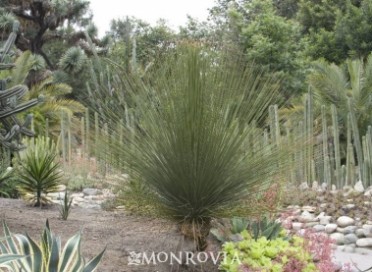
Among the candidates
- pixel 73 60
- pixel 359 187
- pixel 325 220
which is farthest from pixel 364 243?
pixel 73 60

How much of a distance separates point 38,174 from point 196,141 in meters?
4.66

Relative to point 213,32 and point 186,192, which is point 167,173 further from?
point 213,32

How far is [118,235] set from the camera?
502 cm

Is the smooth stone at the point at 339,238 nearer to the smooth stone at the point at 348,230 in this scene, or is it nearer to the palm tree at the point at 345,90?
the smooth stone at the point at 348,230

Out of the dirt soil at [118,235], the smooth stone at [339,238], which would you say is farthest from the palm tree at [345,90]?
the dirt soil at [118,235]

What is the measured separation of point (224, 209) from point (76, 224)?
2.64 meters

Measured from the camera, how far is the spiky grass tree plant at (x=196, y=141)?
3.53m

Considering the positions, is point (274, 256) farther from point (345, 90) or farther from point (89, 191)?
point (345, 90)

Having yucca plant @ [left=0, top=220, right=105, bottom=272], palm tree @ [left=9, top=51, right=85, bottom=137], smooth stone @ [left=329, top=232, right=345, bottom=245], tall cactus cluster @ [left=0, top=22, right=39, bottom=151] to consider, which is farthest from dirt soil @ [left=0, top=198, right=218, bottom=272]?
palm tree @ [left=9, top=51, right=85, bottom=137]

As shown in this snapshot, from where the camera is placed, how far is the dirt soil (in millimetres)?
3939

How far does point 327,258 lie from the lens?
4.21 m

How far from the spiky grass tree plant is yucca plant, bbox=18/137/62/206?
4.14 meters

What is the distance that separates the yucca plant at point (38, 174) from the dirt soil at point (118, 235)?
121 centimetres

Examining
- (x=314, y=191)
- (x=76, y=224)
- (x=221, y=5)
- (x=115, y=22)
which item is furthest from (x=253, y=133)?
(x=115, y=22)
